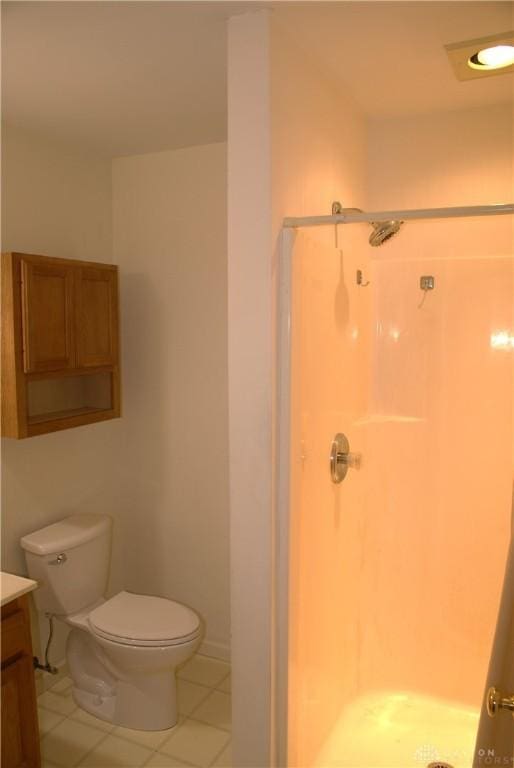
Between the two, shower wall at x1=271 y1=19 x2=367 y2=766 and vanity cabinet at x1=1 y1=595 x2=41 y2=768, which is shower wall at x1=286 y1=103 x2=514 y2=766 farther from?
vanity cabinet at x1=1 y1=595 x2=41 y2=768

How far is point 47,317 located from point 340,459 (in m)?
1.27

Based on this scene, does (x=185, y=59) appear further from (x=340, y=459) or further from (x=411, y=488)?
(x=411, y=488)

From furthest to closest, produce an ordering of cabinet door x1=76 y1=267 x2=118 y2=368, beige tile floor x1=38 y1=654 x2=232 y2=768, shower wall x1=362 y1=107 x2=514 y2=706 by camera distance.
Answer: cabinet door x1=76 y1=267 x2=118 y2=368 → shower wall x1=362 y1=107 x2=514 y2=706 → beige tile floor x1=38 y1=654 x2=232 y2=768

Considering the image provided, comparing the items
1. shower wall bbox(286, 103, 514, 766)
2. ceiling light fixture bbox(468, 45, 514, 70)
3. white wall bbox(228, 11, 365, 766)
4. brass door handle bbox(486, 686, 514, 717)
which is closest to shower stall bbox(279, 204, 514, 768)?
shower wall bbox(286, 103, 514, 766)

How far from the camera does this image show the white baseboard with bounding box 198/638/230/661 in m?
2.91

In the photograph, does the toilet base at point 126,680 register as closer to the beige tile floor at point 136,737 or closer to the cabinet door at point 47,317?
the beige tile floor at point 136,737

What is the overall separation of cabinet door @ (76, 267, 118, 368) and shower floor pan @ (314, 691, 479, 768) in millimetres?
1788

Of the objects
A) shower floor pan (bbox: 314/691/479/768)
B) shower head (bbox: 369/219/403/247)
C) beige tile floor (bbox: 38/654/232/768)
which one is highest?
shower head (bbox: 369/219/403/247)

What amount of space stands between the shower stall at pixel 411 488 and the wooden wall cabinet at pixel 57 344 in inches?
43.5

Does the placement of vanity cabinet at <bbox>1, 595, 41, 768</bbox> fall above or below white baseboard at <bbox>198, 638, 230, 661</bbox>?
above

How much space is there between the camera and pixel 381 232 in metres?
2.49

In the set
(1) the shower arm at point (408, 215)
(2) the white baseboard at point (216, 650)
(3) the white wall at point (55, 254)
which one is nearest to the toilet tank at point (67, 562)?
(3) the white wall at point (55, 254)

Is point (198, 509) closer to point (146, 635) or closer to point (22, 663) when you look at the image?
point (146, 635)

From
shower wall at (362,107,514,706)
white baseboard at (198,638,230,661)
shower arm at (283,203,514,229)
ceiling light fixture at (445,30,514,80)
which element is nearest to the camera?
shower arm at (283,203,514,229)
